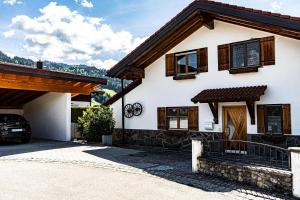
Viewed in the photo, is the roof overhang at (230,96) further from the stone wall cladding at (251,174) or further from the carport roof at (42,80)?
the carport roof at (42,80)

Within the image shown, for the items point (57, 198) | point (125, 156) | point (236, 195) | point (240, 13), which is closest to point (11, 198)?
point (57, 198)

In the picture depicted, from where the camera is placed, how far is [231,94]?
41.4ft

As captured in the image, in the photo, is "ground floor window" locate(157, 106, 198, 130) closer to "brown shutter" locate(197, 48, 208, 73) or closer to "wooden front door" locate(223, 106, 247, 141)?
→ "wooden front door" locate(223, 106, 247, 141)

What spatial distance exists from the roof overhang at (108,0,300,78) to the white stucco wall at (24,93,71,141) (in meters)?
3.45

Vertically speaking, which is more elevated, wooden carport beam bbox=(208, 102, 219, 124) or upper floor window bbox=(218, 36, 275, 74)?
upper floor window bbox=(218, 36, 275, 74)

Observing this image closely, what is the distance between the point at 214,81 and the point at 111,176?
690cm

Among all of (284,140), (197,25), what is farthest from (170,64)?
(284,140)

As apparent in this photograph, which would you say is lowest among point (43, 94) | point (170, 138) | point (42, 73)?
point (170, 138)

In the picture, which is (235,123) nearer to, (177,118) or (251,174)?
(177,118)

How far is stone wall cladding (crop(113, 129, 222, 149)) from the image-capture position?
14.3 meters

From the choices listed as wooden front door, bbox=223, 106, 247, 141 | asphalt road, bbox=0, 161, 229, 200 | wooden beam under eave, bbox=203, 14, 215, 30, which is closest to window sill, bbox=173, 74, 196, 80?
wooden front door, bbox=223, 106, 247, 141

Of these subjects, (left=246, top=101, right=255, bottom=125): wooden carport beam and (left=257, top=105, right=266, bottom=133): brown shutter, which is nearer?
(left=246, top=101, right=255, bottom=125): wooden carport beam

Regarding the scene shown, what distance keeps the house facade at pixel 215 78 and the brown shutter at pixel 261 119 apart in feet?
0.12

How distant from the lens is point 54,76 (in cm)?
1562
